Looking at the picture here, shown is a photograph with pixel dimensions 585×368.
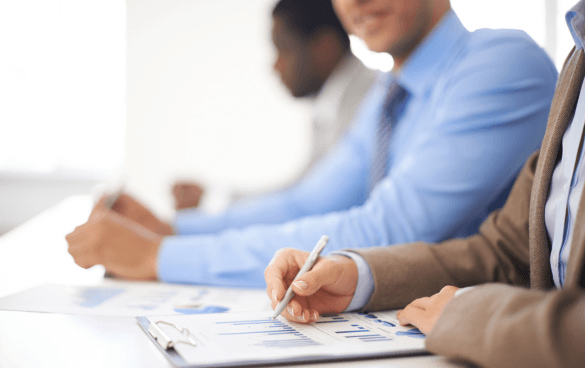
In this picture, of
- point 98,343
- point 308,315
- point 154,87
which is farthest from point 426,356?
point 154,87

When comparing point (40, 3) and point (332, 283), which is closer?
point (332, 283)

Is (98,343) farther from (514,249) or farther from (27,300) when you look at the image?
(514,249)

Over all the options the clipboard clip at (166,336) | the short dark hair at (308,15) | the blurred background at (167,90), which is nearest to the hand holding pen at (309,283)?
the clipboard clip at (166,336)

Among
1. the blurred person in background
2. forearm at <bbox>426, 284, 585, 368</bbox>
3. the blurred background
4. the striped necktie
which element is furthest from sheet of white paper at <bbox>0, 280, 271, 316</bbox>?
the blurred background

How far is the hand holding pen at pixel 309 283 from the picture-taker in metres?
0.50

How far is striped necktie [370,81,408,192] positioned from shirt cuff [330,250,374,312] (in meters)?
0.55

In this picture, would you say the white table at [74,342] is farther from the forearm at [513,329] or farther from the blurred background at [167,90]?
the blurred background at [167,90]

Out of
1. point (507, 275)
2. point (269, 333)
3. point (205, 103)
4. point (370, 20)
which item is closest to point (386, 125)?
point (370, 20)

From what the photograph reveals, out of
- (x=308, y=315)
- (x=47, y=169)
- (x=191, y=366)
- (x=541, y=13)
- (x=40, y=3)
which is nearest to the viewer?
(x=191, y=366)

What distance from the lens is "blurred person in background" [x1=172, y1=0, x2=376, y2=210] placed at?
5.55ft

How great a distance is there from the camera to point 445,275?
61 centimetres

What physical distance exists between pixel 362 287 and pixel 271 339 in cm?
18

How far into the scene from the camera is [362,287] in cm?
56

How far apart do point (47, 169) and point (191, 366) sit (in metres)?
2.65
